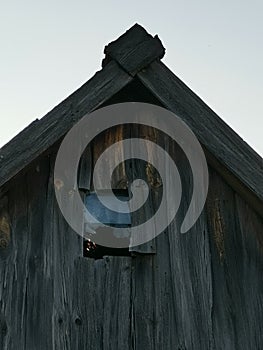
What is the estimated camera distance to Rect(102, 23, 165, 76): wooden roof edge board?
3986mm

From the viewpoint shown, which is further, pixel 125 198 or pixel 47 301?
pixel 125 198

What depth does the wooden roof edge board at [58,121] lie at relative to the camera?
12.1ft

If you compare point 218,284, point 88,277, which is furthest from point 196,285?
point 88,277

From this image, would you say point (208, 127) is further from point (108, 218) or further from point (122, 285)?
point (122, 285)

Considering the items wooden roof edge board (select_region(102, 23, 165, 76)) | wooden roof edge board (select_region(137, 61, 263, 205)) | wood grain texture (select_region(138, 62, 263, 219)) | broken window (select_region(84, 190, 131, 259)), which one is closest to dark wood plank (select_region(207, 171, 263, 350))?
wood grain texture (select_region(138, 62, 263, 219))

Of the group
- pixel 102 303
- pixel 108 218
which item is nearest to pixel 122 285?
pixel 102 303

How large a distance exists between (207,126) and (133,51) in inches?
24.7

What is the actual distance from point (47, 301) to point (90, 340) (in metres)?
0.32

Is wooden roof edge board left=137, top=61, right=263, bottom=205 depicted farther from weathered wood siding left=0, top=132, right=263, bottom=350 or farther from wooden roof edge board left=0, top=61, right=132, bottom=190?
weathered wood siding left=0, top=132, right=263, bottom=350

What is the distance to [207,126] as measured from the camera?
154 inches

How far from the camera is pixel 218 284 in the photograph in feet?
12.8

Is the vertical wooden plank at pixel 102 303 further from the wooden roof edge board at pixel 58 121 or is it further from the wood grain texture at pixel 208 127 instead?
the wood grain texture at pixel 208 127

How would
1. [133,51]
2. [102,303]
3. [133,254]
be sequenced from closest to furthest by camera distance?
1. [102,303]
2. [133,254]
3. [133,51]

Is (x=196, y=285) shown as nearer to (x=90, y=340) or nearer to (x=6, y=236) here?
(x=90, y=340)
